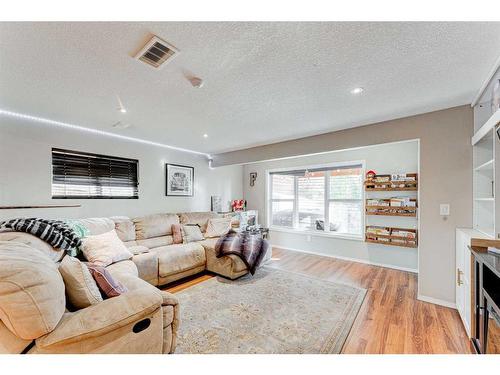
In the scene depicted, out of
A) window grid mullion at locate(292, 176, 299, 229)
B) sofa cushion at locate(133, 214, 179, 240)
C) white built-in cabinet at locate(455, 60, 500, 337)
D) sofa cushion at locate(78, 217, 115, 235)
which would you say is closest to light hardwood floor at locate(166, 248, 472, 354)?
white built-in cabinet at locate(455, 60, 500, 337)

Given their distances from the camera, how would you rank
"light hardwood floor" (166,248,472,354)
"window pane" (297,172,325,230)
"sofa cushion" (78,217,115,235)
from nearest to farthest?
"light hardwood floor" (166,248,472,354) → "sofa cushion" (78,217,115,235) → "window pane" (297,172,325,230)

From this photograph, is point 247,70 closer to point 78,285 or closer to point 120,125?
point 78,285

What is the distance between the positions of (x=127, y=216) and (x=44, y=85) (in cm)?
230

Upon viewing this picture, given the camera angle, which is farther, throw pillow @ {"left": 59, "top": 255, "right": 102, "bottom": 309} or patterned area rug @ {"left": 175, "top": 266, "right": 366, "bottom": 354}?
patterned area rug @ {"left": 175, "top": 266, "right": 366, "bottom": 354}

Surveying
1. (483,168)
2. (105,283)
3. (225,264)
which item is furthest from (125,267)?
(483,168)

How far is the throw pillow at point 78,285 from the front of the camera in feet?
4.29

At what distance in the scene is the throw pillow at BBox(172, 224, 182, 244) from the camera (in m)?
3.67

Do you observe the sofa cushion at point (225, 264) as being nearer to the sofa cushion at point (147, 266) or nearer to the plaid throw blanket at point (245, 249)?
the plaid throw blanket at point (245, 249)

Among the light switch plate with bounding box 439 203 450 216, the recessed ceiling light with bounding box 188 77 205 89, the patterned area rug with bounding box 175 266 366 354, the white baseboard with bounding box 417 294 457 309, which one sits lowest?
the patterned area rug with bounding box 175 266 366 354

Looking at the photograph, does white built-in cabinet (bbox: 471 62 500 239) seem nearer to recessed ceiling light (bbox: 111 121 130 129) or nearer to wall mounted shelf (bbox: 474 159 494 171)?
wall mounted shelf (bbox: 474 159 494 171)

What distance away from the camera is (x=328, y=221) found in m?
4.63

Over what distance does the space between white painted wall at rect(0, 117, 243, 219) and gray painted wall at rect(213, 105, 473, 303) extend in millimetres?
3825
